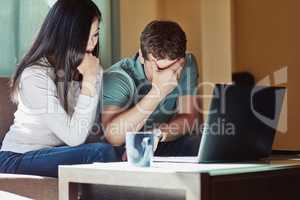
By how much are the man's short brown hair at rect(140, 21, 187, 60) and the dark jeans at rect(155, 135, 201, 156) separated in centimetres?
37

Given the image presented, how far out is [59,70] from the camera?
2.52 meters

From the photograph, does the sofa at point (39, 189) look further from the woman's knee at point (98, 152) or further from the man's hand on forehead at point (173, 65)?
the man's hand on forehead at point (173, 65)

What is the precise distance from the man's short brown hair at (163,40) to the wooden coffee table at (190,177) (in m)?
0.91

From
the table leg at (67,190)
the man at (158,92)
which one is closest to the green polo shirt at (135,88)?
the man at (158,92)

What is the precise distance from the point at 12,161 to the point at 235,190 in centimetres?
113

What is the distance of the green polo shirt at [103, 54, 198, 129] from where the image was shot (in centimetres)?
265

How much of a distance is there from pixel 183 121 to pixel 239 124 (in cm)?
92

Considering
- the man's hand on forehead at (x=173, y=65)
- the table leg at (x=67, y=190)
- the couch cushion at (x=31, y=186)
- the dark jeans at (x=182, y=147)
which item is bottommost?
the couch cushion at (x=31, y=186)

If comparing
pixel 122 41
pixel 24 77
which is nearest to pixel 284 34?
pixel 122 41

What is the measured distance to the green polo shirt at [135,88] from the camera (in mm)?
2650

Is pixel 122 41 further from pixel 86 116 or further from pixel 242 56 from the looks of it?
pixel 242 56

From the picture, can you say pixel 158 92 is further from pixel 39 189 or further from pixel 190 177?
pixel 190 177

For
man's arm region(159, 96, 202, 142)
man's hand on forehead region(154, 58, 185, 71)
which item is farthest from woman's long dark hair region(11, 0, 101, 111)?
man's arm region(159, 96, 202, 142)

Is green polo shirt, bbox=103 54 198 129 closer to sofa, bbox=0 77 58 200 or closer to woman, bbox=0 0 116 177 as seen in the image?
woman, bbox=0 0 116 177
